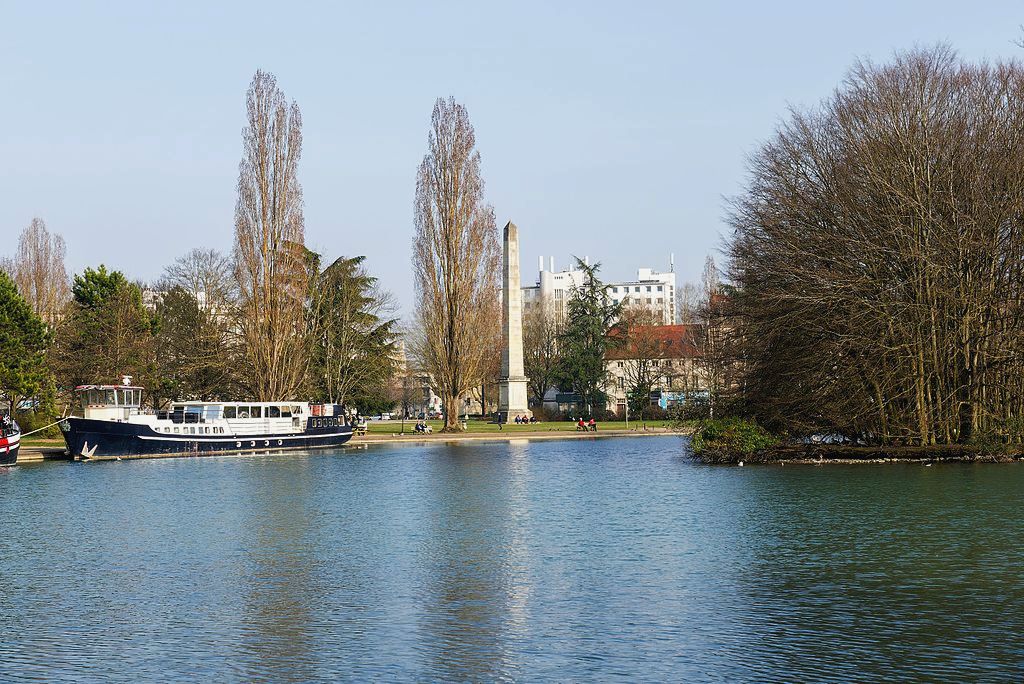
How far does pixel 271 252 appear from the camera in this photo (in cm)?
6862

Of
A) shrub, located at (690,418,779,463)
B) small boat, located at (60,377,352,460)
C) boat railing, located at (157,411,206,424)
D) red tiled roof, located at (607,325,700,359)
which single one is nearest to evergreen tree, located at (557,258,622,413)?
red tiled roof, located at (607,325,700,359)

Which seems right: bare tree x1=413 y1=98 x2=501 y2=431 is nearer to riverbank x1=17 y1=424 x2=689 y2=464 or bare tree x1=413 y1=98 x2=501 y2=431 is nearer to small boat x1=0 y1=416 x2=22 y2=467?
riverbank x1=17 y1=424 x2=689 y2=464

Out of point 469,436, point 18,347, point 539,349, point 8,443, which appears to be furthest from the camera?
point 539,349

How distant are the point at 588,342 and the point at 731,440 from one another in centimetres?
6769

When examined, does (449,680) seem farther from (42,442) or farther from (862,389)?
(42,442)

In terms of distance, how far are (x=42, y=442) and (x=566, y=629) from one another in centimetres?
5708

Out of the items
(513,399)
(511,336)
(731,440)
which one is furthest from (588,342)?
(731,440)

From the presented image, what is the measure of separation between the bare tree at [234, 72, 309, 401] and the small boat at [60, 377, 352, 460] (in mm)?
3457

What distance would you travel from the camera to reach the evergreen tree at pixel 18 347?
2425 inches

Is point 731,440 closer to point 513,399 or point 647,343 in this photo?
point 513,399

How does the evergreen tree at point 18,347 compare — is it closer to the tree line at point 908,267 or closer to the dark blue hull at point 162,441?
the dark blue hull at point 162,441

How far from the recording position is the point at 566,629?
647 inches

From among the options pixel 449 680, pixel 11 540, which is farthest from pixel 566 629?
pixel 11 540

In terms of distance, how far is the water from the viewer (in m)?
14.6
